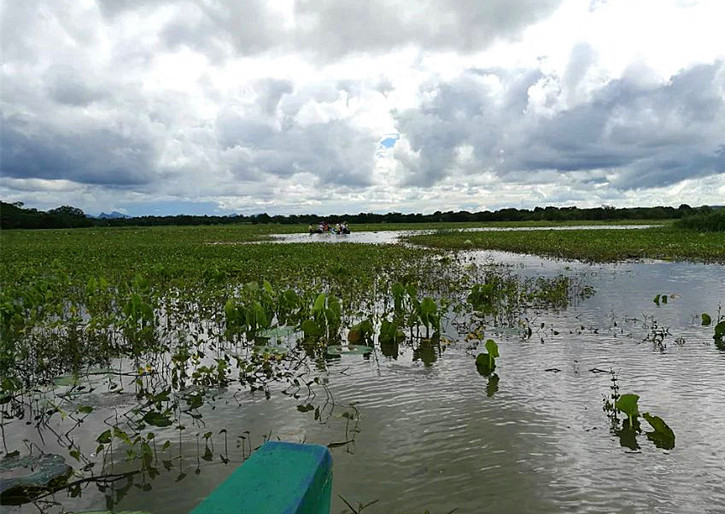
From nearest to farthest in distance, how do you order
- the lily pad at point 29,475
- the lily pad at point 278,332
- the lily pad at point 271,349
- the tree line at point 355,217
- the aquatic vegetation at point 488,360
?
the lily pad at point 29,475
the aquatic vegetation at point 488,360
the lily pad at point 271,349
the lily pad at point 278,332
the tree line at point 355,217

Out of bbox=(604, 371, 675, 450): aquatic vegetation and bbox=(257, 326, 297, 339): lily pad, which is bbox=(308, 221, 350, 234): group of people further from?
bbox=(604, 371, 675, 450): aquatic vegetation

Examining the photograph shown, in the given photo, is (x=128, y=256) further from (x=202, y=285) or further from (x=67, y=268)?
(x=202, y=285)

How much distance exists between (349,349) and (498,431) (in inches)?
121

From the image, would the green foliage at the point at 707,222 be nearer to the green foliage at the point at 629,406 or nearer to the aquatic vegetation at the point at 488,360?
the aquatic vegetation at the point at 488,360

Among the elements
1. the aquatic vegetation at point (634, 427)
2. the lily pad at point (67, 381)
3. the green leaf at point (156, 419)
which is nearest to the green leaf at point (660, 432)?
the aquatic vegetation at point (634, 427)

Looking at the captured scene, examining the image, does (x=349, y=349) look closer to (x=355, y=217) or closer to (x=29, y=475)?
(x=29, y=475)

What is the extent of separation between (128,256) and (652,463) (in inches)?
779

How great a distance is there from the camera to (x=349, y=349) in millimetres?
7250

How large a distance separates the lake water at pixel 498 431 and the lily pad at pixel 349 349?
0.09 meters

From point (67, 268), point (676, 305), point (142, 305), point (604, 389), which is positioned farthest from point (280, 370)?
point (67, 268)

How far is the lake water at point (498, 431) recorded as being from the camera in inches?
139

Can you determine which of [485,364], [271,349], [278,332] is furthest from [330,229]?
[485,364]

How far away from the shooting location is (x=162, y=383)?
5.89 metres

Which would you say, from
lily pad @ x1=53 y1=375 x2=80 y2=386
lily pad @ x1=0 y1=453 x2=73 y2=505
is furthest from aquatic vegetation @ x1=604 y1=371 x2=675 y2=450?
lily pad @ x1=53 y1=375 x2=80 y2=386
